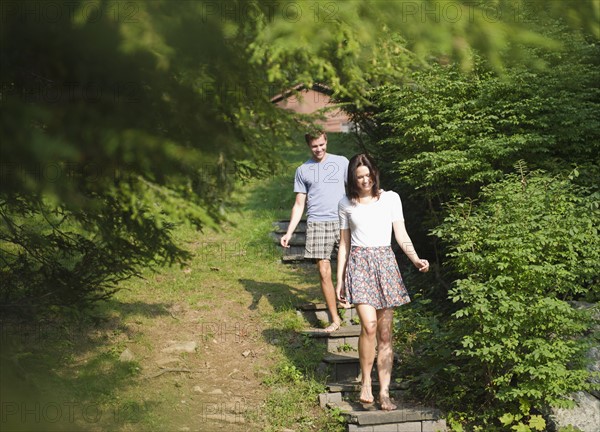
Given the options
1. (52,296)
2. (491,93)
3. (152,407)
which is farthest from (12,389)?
(491,93)

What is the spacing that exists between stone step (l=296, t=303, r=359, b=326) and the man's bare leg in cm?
39

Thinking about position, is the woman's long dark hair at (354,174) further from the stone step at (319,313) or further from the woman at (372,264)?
the stone step at (319,313)

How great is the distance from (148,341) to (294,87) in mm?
4801

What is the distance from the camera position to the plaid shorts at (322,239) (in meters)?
8.45

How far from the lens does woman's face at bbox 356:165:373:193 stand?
22.3 ft

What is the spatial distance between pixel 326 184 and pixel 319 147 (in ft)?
1.35

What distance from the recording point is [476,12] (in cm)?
420

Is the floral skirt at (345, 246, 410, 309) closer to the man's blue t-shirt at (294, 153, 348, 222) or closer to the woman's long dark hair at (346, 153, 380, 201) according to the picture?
the woman's long dark hair at (346, 153, 380, 201)

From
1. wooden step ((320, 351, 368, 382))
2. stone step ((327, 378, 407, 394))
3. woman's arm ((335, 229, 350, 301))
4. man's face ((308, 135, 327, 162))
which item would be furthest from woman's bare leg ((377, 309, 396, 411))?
man's face ((308, 135, 327, 162))

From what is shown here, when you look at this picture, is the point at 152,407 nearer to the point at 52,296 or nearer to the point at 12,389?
the point at 52,296

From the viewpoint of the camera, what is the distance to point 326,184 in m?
8.47

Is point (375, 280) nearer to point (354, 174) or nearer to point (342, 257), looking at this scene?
point (342, 257)

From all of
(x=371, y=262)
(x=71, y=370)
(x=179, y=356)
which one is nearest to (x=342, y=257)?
(x=371, y=262)

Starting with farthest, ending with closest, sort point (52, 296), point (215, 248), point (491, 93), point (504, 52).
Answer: point (215, 248)
point (491, 93)
point (52, 296)
point (504, 52)
